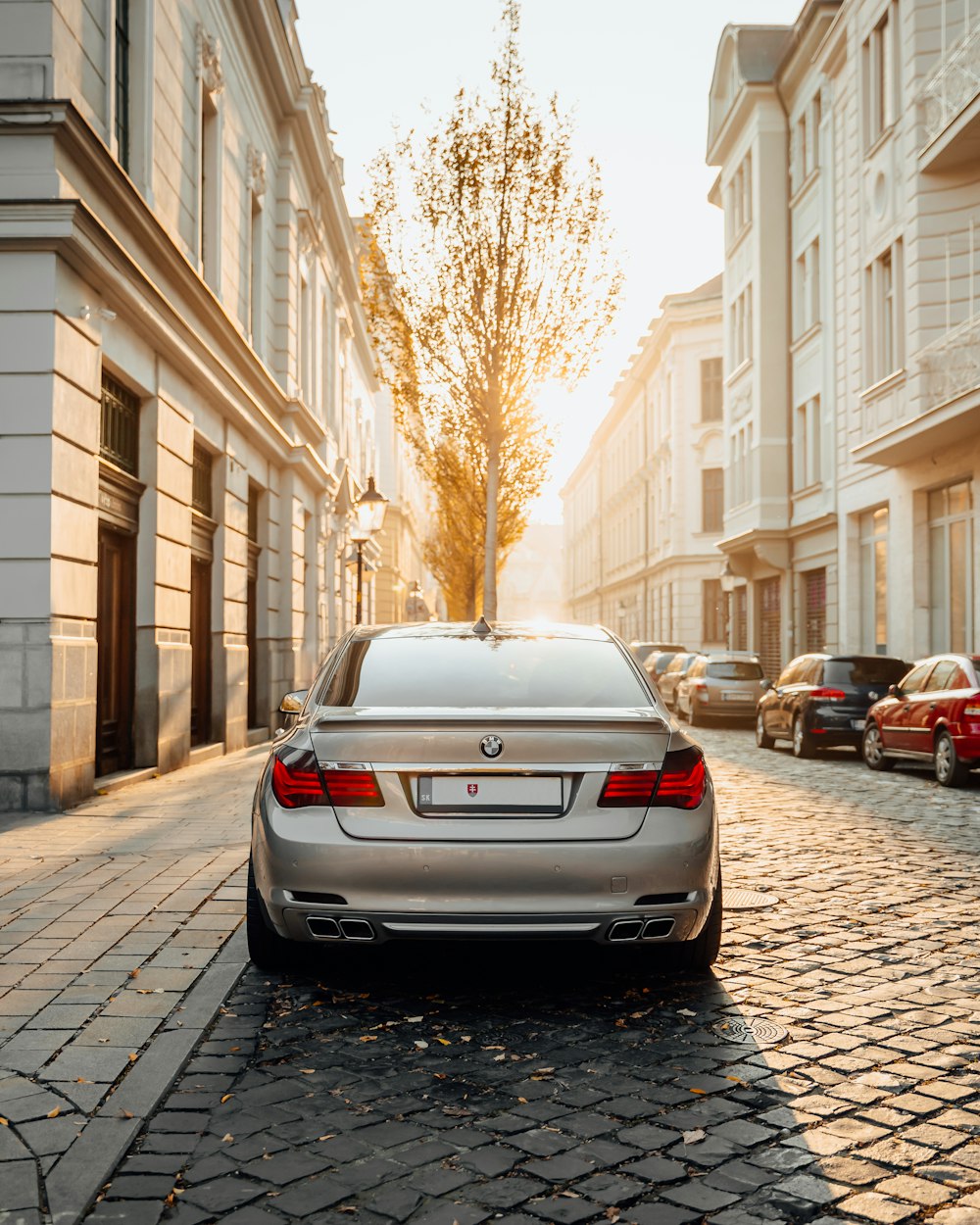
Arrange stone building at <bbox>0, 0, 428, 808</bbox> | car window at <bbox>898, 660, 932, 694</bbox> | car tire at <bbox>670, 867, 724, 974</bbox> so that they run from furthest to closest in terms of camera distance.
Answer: car window at <bbox>898, 660, 932, 694</bbox> < stone building at <bbox>0, 0, 428, 808</bbox> < car tire at <bbox>670, 867, 724, 974</bbox>

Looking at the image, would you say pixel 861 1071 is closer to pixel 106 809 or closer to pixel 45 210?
pixel 106 809

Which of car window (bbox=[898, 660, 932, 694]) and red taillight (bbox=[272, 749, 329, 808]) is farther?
car window (bbox=[898, 660, 932, 694])

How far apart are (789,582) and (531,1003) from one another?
28.3m

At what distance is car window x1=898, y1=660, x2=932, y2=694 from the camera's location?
15.0m

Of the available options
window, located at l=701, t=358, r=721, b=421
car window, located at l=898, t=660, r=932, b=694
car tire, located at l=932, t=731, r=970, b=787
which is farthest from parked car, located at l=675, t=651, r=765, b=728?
window, located at l=701, t=358, r=721, b=421

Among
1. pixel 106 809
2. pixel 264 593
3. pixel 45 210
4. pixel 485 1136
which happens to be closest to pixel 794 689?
pixel 264 593

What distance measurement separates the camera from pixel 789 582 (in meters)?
32.2

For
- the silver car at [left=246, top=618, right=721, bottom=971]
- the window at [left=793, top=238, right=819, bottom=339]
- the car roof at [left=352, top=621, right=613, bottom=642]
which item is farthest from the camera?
the window at [left=793, top=238, right=819, bottom=339]

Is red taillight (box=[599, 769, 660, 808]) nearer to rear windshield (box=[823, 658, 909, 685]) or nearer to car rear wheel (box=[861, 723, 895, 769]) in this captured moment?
Result: car rear wheel (box=[861, 723, 895, 769])

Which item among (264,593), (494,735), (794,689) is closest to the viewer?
(494,735)

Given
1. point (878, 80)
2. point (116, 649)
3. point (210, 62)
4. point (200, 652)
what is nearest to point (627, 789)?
point (116, 649)

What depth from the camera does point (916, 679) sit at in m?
15.2

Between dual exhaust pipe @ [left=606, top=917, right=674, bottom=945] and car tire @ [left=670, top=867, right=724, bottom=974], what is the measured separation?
1.20 feet

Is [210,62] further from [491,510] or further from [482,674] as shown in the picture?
[482,674]
